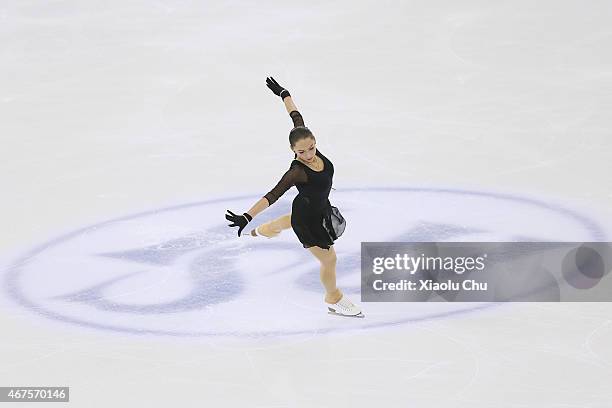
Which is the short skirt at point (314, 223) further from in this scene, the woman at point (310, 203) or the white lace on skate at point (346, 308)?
the white lace on skate at point (346, 308)

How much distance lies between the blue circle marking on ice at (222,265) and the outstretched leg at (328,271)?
16 cm

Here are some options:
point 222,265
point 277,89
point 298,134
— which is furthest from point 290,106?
point 222,265

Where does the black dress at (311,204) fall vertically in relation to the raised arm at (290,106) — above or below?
below

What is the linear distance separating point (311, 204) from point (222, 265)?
158 centimetres

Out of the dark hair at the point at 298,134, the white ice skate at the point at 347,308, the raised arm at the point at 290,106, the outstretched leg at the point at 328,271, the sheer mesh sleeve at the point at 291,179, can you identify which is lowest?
the white ice skate at the point at 347,308

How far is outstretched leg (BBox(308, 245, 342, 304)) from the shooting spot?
662 centimetres

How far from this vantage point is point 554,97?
11711mm

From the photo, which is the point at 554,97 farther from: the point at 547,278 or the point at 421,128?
the point at 547,278

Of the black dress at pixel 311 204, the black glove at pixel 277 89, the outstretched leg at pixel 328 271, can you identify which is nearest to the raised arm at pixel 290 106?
the black glove at pixel 277 89

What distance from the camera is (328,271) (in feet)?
22.0

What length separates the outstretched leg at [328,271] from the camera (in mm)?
6621

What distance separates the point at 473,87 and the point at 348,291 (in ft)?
17.6

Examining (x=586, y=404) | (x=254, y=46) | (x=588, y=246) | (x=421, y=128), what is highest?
(x=254, y=46)

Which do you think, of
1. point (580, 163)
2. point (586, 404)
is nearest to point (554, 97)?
point (580, 163)
